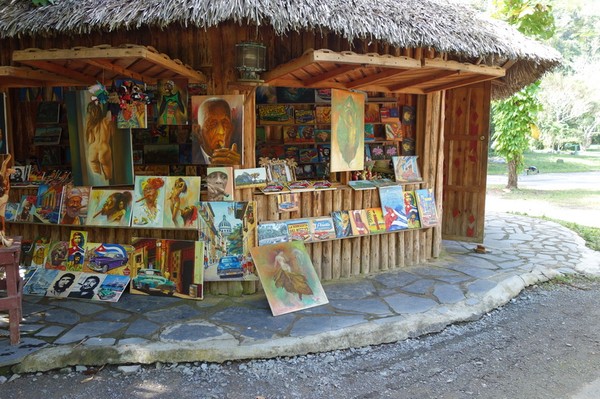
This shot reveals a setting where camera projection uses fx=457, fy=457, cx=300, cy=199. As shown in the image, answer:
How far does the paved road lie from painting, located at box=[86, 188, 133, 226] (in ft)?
50.1

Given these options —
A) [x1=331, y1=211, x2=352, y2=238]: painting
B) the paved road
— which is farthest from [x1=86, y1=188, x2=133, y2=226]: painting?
the paved road

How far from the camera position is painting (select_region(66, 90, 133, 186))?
519cm

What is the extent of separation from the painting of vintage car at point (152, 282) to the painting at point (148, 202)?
539mm

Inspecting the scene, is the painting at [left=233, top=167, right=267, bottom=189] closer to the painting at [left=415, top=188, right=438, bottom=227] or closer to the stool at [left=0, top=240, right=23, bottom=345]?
the stool at [left=0, top=240, right=23, bottom=345]

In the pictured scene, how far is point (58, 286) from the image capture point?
513cm

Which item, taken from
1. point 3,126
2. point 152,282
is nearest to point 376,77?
point 152,282

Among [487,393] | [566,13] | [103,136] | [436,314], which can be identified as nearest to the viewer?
[487,393]

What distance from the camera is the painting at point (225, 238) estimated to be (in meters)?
5.04

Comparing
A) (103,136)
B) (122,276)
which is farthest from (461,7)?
(122,276)

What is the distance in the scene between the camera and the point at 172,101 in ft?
17.4

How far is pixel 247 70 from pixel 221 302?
8.11 feet

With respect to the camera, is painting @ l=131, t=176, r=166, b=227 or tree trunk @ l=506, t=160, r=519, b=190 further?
tree trunk @ l=506, t=160, r=519, b=190

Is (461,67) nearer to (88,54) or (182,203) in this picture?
(182,203)

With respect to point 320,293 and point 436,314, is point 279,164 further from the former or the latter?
point 436,314
